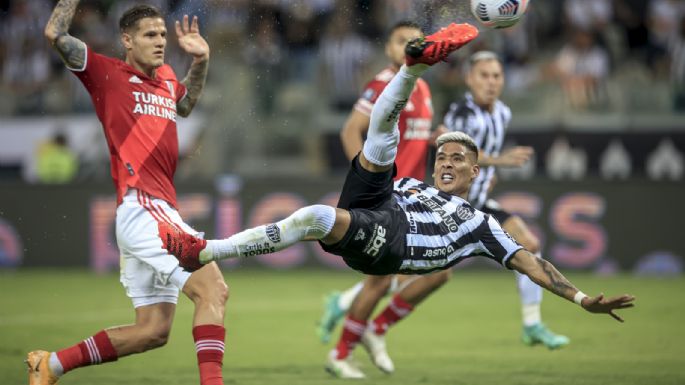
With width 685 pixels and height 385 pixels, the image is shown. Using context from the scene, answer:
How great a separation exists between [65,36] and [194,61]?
3.79 feet

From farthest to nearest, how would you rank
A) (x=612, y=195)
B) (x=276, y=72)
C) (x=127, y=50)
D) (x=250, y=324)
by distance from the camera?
1. (x=276, y=72)
2. (x=612, y=195)
3. (x=250, y=324)
4. (x=127, y=50)

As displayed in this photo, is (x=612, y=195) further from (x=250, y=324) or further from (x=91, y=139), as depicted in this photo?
(x=91, y=139)

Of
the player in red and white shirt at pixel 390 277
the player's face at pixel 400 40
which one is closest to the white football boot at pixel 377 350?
the player in red and white shirt at pixel 390 277

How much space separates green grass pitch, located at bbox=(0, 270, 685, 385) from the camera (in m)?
9.28

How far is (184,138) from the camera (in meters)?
19.7


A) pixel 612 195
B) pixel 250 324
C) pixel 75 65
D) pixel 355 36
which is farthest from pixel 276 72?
pixel 75 65

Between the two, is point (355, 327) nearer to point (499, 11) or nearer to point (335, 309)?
point (335, 309)

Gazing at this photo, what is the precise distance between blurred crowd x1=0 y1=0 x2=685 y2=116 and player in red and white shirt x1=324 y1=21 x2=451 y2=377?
21.6ft

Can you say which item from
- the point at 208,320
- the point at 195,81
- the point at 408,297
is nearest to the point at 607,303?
the point at 208,320

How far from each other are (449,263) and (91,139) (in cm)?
1320

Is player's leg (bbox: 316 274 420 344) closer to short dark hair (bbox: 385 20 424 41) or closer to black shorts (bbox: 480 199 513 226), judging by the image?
black shorts (bbox: 480 199 513 226)

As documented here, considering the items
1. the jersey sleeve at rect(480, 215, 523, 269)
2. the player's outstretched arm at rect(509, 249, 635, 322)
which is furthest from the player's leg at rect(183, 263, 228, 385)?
the player's outstretched arm at rect(509, 249, 635, 322)

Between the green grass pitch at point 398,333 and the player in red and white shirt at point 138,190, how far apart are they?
1.52 m

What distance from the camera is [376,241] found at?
7148 millimetres
